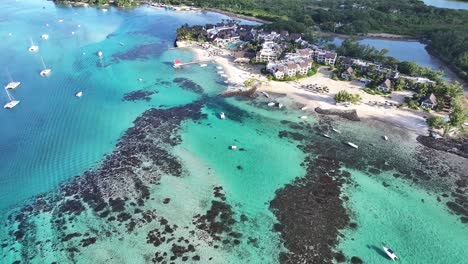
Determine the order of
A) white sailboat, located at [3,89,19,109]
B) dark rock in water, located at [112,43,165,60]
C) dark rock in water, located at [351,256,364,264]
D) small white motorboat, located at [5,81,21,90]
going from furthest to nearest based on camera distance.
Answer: dark rock in water, located at [112,43,165,60] → small white motorboat, located at [5,81,21,90] → white sailboat, located at [3,89,19,109] → dark rock in water, located at [351,256,364,264]

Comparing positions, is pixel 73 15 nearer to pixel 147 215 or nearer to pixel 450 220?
pixel 147 215

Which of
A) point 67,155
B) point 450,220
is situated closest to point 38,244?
point 67,155

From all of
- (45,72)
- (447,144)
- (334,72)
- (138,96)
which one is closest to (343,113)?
(447,144)

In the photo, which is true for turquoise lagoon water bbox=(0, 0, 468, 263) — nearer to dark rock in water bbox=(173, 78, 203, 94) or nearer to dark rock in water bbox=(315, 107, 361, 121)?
dark rock in water bbox=(173, 78, 203, 94)

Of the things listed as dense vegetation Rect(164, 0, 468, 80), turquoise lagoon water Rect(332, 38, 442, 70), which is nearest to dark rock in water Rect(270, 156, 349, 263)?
dense vegetation Rect(164, 0, 468, 80)

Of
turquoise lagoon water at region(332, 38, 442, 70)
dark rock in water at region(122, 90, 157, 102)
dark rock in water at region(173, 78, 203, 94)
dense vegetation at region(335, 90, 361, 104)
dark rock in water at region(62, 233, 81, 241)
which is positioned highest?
turquoise lagoon water at region(332, 38, 442, 70)

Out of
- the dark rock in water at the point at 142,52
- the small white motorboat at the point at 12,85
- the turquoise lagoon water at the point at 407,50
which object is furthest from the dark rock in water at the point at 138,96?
the turquoise lagoon water at the point at 407,50
